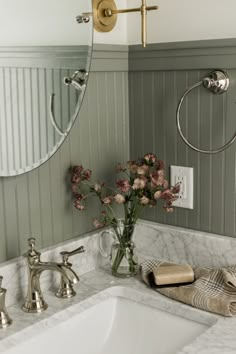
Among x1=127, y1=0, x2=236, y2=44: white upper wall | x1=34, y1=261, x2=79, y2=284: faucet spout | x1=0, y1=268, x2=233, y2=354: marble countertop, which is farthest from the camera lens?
x1=127, y1=0, x2=236, y2=44: white upper wall

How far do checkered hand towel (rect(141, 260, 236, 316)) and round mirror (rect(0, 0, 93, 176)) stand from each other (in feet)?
1.57

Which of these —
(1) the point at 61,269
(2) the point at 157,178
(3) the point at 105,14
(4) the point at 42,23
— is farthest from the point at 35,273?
(3) the point at 105,14

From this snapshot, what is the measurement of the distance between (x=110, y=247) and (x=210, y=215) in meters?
0.31

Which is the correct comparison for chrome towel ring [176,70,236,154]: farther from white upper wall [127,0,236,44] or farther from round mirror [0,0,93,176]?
round mirror [0,0,93,176]

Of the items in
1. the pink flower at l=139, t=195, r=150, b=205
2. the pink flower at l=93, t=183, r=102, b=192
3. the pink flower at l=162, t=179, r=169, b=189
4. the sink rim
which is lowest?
the sink rim

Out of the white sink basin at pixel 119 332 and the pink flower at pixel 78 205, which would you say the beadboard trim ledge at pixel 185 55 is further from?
the white sink basin at pixel 119 332

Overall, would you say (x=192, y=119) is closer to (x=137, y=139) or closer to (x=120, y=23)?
(x=137, y=139)

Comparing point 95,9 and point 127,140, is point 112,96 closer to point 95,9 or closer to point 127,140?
point 127,140

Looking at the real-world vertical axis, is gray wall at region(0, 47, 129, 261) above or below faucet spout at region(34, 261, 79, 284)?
above

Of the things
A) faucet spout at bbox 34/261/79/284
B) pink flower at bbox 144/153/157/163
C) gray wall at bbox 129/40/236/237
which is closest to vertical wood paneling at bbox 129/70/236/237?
gray wall at bbox 129/40/236/237

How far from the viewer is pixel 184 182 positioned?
1.65 meters

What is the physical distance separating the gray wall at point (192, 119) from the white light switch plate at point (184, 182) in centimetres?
1

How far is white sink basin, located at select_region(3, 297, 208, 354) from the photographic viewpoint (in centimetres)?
141

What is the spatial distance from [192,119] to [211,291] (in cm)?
47
